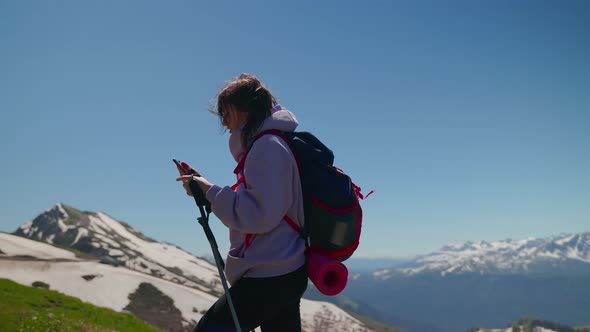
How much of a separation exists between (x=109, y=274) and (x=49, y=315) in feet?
165

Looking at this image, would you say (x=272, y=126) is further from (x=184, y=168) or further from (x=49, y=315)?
(x=49, y=315)

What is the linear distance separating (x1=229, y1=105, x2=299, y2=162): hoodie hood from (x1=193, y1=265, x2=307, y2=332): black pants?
1209 millimetres

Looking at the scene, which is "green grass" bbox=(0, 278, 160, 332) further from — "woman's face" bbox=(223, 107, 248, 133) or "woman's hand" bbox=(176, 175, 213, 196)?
"woman's face" bbox=(223, 107, 248, 133)

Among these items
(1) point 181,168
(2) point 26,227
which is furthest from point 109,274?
(2) point 26,227

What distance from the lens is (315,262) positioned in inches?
149

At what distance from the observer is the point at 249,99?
4.18m

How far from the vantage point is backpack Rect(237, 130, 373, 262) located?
3771 millimetres

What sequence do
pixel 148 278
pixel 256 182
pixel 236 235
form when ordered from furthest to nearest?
1. pixel 148 278
2. pixel 236 235
3. pixel 256 182

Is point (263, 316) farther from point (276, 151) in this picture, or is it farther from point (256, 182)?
point (276, 151)

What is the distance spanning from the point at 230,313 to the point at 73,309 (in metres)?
18.5

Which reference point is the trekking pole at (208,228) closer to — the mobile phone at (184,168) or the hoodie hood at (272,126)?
the mobile phone at (184,168)

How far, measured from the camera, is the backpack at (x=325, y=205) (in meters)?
3.77

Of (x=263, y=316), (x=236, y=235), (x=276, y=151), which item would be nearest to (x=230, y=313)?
(x=263, y=316)

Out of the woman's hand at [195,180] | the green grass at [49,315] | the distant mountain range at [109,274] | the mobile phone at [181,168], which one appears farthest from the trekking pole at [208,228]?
the distant mountain range at [109,274]
